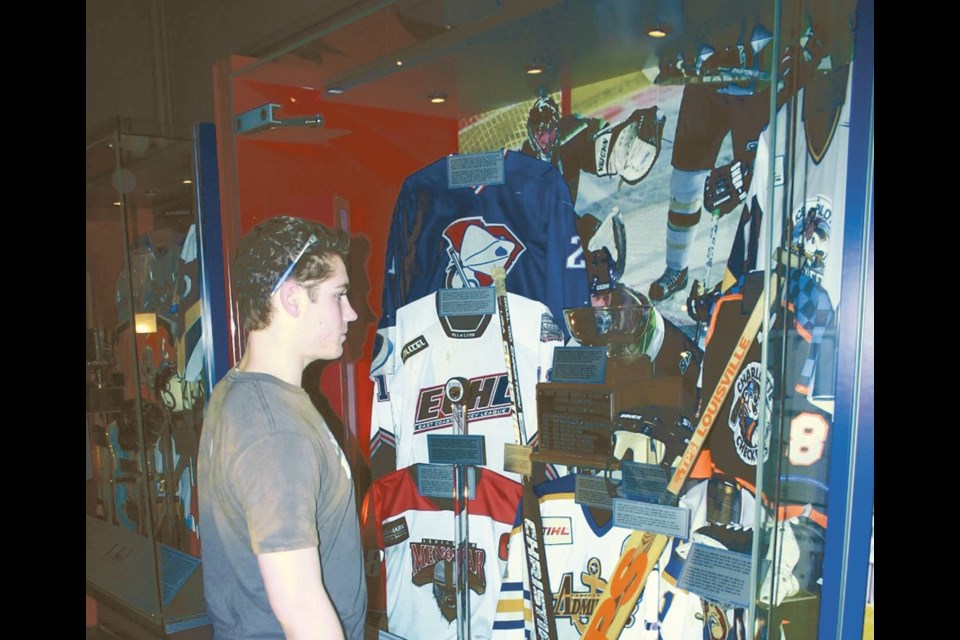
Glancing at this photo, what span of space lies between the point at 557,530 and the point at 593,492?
7.7 inches

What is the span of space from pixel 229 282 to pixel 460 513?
3.46 ft

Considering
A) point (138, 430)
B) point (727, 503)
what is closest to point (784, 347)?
point (727, 503)

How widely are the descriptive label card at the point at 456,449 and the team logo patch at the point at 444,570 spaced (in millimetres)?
244

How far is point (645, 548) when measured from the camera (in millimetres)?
1891

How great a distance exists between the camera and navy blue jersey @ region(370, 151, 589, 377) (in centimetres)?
196

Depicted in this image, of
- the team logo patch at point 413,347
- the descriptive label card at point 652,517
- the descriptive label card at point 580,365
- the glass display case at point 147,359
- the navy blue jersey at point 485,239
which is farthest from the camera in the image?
the glass display case at point 147,359

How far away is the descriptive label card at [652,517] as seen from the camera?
1.73 m

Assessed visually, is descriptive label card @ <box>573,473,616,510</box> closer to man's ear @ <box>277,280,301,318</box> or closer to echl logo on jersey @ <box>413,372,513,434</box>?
echl logo on jersey @ <box>413,372,513,434</box>

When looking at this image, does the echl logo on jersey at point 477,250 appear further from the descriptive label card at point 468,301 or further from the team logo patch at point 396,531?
the team logo patch at point 396,531

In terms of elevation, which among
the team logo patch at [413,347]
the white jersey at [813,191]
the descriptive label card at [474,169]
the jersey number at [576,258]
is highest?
the descriptive label card at [474,169]

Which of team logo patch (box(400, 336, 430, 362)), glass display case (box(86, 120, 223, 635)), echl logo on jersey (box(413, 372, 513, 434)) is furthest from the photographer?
glass display case (box(86, 120, 223, 635))

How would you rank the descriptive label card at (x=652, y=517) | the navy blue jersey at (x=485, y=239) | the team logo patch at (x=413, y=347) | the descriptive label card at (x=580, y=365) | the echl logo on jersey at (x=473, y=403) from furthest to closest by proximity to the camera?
the team logo patch at (x=413, y=347) → the echl logo on jersey at (x=473, y=403) → the navy blue jersey at (x=485, y=239) → the descriptive label card at (x=580, y=365) → the descriptive label card at (x=652, y=517)

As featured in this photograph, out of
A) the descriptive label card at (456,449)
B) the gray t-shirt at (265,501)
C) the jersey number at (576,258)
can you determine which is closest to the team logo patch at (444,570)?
the descriptive label card at (456,449)

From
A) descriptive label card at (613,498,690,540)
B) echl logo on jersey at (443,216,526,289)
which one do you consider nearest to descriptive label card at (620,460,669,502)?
descriptive label card at (613,498,690,540)
